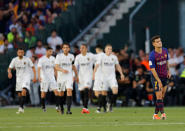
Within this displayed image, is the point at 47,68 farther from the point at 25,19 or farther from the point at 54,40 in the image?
the point at 25,19

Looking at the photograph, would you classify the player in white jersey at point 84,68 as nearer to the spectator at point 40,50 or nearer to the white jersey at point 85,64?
the white jersey at point 85,64

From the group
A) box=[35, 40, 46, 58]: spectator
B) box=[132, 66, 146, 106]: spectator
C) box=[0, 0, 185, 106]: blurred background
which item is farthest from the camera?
box=[35, 40, 46, 58]: spectator

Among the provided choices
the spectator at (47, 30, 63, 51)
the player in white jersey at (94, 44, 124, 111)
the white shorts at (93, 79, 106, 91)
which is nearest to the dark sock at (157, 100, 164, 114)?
the player in white jersey at (94, 44, 124, 111)

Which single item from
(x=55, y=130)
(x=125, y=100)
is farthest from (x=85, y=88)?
(x=55, y=130)

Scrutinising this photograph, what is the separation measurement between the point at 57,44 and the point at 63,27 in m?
2.05

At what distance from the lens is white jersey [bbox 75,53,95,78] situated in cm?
2267

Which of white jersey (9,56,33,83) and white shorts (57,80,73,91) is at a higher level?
white jersey (9,56,33,83)

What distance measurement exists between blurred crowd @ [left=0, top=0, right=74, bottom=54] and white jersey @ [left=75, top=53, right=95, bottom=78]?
638cm

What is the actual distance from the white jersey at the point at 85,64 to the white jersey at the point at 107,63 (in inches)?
19.5

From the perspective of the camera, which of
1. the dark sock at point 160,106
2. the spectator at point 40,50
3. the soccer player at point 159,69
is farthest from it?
the spectator at point 40,50

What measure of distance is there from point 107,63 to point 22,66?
3064 mm

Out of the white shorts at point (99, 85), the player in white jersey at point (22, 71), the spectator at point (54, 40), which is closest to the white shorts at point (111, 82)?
the white shorts at point (99, 85)

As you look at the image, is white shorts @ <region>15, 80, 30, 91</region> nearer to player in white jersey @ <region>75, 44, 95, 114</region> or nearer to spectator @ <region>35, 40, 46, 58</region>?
player in white jersey @ <region>75, 44, 95, 114</region>

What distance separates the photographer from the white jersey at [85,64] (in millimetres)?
22672
